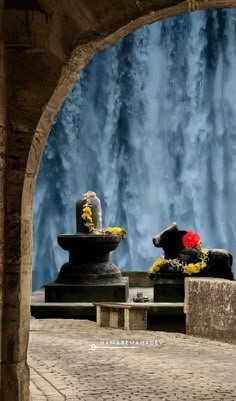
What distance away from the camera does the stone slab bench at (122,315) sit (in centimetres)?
936

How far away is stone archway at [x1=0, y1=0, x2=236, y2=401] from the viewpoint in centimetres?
409

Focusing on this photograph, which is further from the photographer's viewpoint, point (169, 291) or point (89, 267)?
point (89, 267)

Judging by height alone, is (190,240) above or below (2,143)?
below

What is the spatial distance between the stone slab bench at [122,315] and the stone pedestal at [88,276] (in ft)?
4.22

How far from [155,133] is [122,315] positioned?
12.9 metres

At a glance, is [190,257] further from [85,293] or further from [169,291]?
[85,293]

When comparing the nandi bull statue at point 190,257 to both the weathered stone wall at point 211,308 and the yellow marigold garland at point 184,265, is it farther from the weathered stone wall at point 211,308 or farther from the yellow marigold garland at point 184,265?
the weathered stone wall at point 211,308

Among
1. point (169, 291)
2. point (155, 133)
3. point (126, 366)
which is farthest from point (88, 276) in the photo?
point (155, 133)

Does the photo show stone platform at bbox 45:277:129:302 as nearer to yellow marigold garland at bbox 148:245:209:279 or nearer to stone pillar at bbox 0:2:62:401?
yellow marigold garland at bbox 148:245:209:279

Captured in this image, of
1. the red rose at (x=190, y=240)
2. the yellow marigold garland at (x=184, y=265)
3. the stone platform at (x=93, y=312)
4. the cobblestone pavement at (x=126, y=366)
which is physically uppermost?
the red rose at (x=190, y=240)

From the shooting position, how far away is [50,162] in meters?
21.0

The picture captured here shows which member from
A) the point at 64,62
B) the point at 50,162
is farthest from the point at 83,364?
the point at 50,162

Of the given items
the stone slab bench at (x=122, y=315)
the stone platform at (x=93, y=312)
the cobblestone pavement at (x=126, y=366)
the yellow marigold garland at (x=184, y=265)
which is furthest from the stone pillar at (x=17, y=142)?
the yellow marigold garland at (x=184, y=265)

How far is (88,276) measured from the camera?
11.2 metres
